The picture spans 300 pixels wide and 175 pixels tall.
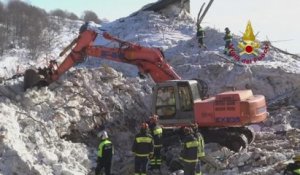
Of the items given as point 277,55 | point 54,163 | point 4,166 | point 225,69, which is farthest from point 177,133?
point 277,55

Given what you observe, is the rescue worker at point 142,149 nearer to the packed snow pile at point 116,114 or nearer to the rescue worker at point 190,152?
the rescue worker at point 190,152

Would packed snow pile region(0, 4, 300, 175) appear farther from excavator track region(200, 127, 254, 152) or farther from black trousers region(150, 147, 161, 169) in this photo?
black trousers region(150, 147, 161, 169)

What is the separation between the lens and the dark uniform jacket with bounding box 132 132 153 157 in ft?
42.9

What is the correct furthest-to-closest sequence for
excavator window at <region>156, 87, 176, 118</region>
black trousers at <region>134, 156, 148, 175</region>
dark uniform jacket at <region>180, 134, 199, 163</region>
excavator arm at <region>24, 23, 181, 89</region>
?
excavator arm at <region>24, 23, 181, 89</region>, excavator window at <region>156, 87, 176, 118</region>, black trousers at <region>134, 156, 148, 175</region>, dark uniform jacket at <region>180, 134, 199, 163</region>

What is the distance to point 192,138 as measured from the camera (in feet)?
40.1

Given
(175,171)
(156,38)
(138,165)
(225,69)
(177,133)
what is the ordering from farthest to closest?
1. (156,38)
2. (225,69)
3. (177,133)
4. (175,171)
5. (138,165)

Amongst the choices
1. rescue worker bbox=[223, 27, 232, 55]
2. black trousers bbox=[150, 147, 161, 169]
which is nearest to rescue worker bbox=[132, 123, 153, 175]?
black trousers bbox=[150, 147, 161, 169]

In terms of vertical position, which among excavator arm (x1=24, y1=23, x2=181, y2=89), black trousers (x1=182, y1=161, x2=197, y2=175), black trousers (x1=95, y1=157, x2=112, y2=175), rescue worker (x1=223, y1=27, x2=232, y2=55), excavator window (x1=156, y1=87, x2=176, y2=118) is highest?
rescue worker (x1=223, y1=27, x2=232, y2=55)

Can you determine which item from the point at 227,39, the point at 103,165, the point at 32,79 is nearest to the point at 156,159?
the point at 103,165

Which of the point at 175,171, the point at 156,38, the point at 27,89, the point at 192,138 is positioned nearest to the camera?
the point at 192,138

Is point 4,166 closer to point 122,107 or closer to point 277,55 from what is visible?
point 122,107

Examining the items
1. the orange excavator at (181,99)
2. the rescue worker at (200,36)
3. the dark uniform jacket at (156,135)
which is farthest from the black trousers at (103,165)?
the rescue worker at (200,36)

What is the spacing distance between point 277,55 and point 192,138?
51.7ft

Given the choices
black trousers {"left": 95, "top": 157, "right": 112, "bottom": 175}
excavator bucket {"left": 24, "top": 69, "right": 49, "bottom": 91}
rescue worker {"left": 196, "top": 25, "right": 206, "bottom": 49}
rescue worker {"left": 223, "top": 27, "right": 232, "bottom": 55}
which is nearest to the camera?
black trousers {"left": 95, "top": 157, "right": 112, "bottom": 175}
